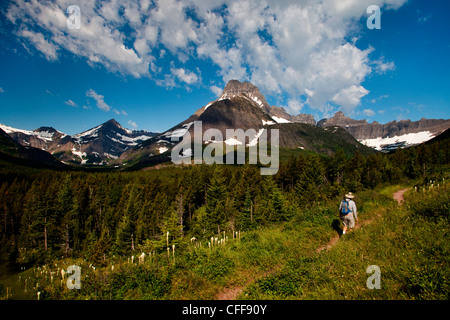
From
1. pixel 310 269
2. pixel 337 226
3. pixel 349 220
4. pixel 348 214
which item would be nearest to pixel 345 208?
pixel 348 214

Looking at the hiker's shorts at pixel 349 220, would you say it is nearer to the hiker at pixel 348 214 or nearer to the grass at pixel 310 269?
the hiker at pixel 348 214

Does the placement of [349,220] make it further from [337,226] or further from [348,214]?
[337,226]

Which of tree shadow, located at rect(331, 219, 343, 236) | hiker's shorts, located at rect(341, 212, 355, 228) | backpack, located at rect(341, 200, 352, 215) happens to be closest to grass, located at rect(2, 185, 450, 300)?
tree shadow, located at rect(331, 219, 343, 236)

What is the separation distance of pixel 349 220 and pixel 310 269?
5.12 m

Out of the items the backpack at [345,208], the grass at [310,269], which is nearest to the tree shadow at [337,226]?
the grass at [310,269]

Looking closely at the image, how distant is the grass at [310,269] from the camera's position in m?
5.01

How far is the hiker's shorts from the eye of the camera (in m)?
9.95

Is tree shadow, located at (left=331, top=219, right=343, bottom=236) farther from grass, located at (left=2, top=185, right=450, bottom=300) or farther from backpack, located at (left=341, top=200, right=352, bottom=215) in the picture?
backpack, located at (left=341, top=200, right=352, bottom=215)

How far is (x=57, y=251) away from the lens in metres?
47.4

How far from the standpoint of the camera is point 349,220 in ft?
33.1

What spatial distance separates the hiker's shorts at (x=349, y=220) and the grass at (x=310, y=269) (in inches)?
34.2

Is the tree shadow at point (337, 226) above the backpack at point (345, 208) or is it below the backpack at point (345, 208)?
below
